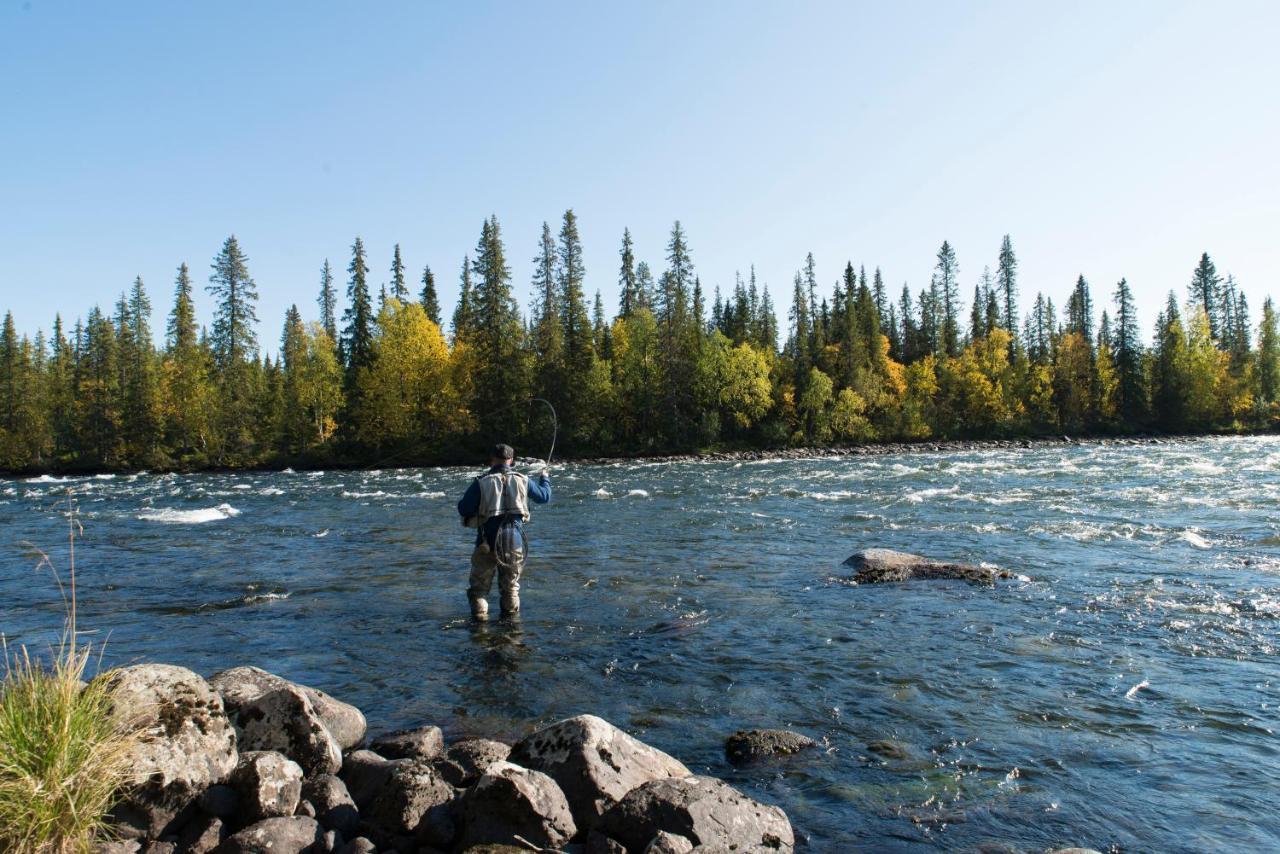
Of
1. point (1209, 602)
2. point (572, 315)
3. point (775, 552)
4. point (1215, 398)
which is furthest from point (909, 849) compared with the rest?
point (1215, 398)

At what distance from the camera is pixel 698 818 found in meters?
4.52

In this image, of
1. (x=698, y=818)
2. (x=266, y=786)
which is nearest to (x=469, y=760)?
(x=266, y=786)

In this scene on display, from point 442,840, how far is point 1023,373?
280 feet

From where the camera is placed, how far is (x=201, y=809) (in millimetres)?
4906

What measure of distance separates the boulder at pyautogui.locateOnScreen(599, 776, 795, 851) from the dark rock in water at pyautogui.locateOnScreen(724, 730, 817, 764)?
124 centimetres

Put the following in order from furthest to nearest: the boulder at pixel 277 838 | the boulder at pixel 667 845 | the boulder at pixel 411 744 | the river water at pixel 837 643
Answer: the boulder at pixel 411 744
the river water at pixel 837 643
the boulder at pixel 277 838
the boulder at pixel 667 845

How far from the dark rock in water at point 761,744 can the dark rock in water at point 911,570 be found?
6.35 m

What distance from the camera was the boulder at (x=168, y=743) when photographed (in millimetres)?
4688

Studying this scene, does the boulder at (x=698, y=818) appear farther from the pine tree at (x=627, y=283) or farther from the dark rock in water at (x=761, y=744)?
the pine tree at (x=627, y=283)

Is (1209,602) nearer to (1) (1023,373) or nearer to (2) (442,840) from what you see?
(2) (442,840)

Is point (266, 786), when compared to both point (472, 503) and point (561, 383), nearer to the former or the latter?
point (472, 503)

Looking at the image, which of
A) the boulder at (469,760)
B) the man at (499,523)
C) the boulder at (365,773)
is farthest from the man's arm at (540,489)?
the boulder at (365,773)

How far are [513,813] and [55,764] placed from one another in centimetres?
248

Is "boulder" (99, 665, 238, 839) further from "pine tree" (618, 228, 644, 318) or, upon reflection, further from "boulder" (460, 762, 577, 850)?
"pine tree" (618, 228, 644, 318)
